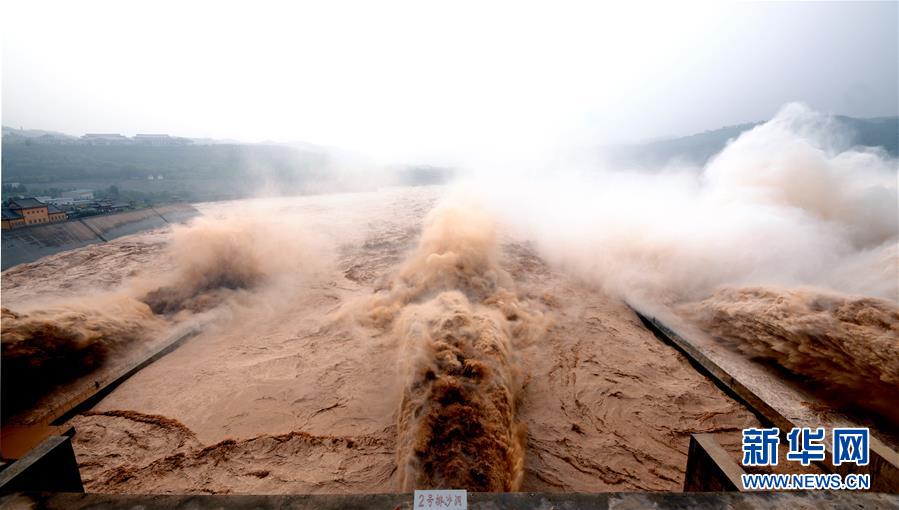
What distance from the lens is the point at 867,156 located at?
23.5 metres

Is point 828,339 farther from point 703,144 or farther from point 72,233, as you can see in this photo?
point 703,144

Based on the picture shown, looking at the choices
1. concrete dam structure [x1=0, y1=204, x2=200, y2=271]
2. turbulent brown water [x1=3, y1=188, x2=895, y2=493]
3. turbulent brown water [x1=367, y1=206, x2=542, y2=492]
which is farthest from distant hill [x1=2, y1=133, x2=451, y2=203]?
turbulent brown water [x1=367, y1=206, x2=542, y2=492]

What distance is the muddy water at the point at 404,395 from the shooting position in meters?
6.33

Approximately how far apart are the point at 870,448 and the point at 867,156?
29187mm

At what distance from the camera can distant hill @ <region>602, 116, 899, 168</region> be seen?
71.2m

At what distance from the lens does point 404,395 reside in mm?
7371

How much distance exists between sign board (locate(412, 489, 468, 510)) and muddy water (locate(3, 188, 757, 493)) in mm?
2718

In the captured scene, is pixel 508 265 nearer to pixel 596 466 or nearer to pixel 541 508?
pixel 596 466

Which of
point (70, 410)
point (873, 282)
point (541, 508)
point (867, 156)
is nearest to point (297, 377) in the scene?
point (70, 410)

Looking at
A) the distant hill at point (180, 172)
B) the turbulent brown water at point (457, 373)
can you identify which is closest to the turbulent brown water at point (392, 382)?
the turbulent brown water at point (457, 373)

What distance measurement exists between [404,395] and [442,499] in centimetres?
452

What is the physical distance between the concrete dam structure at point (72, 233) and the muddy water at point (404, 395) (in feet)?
18.4

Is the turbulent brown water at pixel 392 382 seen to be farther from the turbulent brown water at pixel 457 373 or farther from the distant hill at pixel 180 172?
the distant hill at pixel 180 172

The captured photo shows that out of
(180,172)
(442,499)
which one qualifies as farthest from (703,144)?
(442,499)
